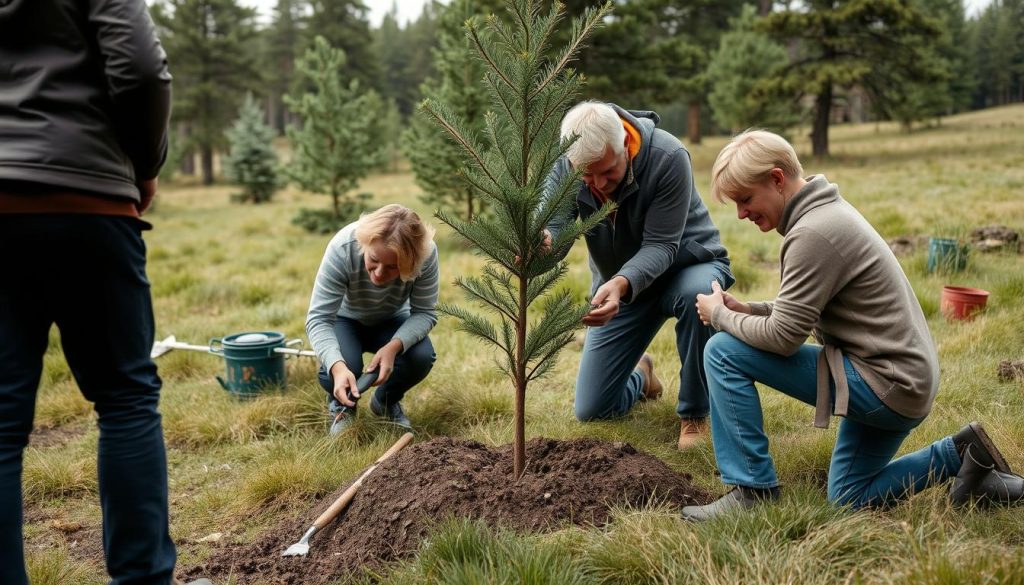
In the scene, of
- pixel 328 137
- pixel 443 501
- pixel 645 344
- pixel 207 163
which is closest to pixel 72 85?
pixel 443 501

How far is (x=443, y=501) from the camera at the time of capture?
280 centimetres

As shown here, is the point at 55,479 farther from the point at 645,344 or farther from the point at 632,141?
the point at 632,141

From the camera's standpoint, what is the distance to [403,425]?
4.08 meters

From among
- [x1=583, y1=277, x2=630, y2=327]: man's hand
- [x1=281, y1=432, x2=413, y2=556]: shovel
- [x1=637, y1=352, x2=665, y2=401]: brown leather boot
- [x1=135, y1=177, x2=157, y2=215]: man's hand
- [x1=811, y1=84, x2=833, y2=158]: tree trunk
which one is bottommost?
[x1=281, y1=432, x2=413, y2=556]: shovel

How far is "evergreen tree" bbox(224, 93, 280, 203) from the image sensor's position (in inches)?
860

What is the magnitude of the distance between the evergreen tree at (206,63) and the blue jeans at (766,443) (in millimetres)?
29850

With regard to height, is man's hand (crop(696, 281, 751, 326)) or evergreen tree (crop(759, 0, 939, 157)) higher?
evergreen tree (crop(759, 0, 939, 157))

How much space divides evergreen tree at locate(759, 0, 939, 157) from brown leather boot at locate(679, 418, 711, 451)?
18998mm

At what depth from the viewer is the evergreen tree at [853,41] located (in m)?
20.0

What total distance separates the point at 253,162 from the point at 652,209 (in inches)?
809

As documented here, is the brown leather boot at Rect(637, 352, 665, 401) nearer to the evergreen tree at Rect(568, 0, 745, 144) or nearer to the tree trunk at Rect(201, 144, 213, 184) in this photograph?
the evergreen tree at Rect(568, 0, 745, 144)

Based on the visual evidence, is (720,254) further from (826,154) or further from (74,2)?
(826,154)

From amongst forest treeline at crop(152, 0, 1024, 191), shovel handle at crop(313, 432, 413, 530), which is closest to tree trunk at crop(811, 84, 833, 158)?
forest treeline at crop(152, 0, 1024, 191)

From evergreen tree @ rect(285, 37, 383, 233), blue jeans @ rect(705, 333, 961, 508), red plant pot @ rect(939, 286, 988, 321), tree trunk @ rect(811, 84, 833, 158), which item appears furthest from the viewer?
tree trunk @ rect(811, 84, 833, 158)
